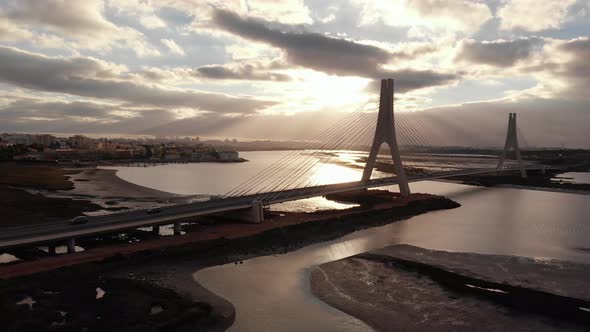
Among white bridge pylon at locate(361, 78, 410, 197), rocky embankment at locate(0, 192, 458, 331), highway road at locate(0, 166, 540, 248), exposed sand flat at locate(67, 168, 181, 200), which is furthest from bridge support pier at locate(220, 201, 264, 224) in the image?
white bridge pylon at locate(361, 78, 410, 197)

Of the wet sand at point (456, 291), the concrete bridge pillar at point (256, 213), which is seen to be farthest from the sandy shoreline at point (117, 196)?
the wet sand at point (456, 291)

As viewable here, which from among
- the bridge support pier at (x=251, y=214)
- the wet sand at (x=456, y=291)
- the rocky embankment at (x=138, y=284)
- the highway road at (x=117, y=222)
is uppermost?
the highway road at (x=117, y=222)

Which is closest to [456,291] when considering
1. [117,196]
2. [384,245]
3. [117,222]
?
[384,245]

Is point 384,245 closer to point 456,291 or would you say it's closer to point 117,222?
point 456,291

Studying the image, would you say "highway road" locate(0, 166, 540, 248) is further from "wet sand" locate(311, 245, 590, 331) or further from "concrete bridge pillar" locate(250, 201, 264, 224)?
"wet sand" locate(311, 245, 590, 331)

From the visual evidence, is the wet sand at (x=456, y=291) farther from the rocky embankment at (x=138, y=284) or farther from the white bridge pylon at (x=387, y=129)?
the white bridge pylon at (x=387, y=129)

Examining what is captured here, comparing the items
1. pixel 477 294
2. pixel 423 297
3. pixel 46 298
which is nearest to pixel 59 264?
pixel 46 298
